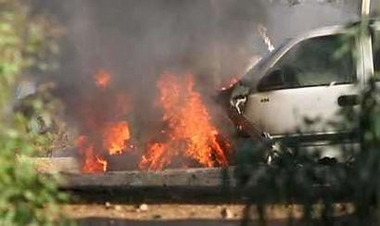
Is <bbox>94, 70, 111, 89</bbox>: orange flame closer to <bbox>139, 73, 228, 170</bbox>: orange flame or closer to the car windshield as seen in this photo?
<bbox>139, 73, 228, 170</bbox>: orange flame

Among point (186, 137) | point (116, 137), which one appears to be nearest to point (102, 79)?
point (116, 137)

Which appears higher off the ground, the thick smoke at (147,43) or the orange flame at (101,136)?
the thick smoke at (147,43)

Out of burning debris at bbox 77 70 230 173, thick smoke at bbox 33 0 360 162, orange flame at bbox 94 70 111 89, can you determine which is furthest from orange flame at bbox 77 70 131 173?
orange flame at bbox 94 70 111 89

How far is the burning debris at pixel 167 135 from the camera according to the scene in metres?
11.3

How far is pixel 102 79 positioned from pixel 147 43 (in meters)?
0.97

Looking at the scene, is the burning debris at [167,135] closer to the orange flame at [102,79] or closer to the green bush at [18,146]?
the orange flame at [102,79]

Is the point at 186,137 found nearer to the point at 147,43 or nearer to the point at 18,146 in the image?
the point at 147,43

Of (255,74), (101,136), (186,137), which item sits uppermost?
(255,74)

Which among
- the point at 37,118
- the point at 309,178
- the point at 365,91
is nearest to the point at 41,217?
the point at 37,118

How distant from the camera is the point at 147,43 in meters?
14.6

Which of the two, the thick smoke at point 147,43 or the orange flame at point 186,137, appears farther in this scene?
the thick smoke at point 147,43

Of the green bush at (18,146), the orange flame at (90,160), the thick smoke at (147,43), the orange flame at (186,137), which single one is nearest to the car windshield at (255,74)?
the orange flame at (186,137)

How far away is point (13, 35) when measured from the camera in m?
2.83

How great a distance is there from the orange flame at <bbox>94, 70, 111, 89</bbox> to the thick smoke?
0.10 meters
